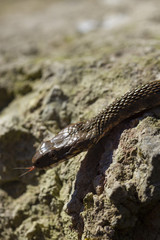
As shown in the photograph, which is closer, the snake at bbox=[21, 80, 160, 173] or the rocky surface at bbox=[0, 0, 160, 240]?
the rocky surface at bbox=[0, 0, 160, 240]

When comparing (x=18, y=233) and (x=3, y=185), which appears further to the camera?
(x=3, y=185)

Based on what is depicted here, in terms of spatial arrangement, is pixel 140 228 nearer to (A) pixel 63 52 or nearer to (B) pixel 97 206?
(B) pixel 97 206

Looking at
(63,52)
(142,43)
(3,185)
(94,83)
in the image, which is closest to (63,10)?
(63,52)

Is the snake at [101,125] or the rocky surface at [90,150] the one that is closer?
the rocky surface at [90,150]

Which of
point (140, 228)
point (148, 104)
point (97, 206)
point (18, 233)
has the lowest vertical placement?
point (18, 233)
